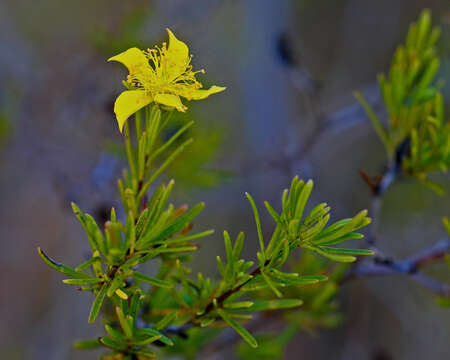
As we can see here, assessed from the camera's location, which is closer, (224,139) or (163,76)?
(163,76)

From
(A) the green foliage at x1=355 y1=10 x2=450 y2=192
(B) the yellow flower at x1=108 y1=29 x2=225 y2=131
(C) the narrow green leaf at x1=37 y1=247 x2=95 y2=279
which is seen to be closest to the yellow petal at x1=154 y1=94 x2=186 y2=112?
(B) the yellow flower at x1=108 y1=29 x2=225 y2=131

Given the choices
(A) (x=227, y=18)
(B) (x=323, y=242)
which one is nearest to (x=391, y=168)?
(B) (x=323, y=242)

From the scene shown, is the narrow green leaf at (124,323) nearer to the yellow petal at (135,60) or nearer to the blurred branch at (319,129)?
the yellow petal at (135,60)

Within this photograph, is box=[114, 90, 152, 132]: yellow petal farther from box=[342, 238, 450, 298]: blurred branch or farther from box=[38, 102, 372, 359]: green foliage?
box=[342, 238, 450, 298]: blurred branch

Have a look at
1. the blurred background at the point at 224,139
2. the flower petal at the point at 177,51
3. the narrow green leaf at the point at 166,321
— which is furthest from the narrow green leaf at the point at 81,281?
the blurred background at the point at 224,139

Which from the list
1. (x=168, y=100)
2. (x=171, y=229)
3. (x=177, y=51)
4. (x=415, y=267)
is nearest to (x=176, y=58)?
(x=177, y=51)

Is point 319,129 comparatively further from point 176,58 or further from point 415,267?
point 176,58

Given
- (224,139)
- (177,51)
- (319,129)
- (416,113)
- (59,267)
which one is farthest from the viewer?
(224,139)
